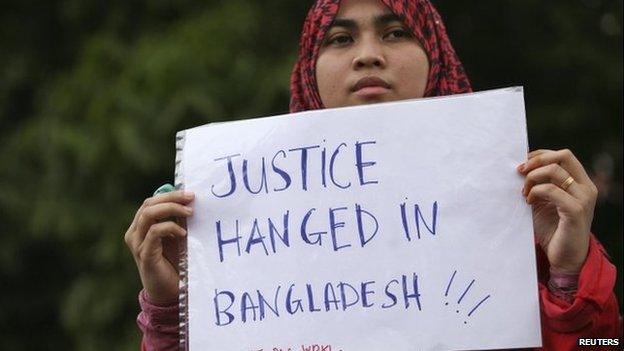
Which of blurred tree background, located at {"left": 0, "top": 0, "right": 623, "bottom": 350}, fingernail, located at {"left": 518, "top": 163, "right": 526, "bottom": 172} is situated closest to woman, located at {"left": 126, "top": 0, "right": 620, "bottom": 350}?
fingernail, located at {"left": 518, "top": 163, "right": 526, "bottom": 172}

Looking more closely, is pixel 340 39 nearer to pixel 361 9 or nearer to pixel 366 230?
pixel 361 9

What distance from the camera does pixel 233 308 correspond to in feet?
7.17

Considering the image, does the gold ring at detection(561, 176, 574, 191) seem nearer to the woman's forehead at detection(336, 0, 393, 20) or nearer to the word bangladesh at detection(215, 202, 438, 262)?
the word bangladesh at detection(215, 202, 438, 262)

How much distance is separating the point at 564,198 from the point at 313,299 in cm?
44

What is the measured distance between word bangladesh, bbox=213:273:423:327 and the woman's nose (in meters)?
0.41

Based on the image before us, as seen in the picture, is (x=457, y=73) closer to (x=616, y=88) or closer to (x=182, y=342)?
(x=182, y=342)

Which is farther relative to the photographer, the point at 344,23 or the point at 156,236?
the point at 344,23

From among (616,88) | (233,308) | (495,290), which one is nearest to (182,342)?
(233,308)

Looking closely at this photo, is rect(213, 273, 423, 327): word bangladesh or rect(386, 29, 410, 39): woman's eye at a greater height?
rect(386, 29, 410, 39): woman's eye

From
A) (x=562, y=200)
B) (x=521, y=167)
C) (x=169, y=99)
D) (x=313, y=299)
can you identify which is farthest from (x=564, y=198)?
(x=169, y=99)

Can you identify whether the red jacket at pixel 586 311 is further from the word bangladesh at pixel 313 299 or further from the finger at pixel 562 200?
the word bangladesh at pixel 313 299

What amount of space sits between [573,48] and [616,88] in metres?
0.20

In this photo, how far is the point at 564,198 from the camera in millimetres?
2018

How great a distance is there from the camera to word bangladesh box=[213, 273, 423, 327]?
6.98 feet
